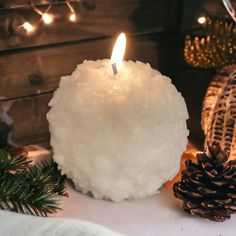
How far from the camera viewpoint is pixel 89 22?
3.00ft

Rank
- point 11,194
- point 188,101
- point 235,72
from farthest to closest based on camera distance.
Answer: point 188,101
point 235,72
point 11,194

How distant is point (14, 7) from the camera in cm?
83

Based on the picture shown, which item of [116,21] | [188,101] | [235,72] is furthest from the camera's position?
[188,101]

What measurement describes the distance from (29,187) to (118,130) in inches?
6.3

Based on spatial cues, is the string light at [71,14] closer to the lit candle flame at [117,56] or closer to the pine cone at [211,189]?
the lit candle flame at [117,56]

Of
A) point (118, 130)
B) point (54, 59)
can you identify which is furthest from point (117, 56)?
point (54, 59)

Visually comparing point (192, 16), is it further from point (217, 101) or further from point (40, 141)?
point (40, 141)

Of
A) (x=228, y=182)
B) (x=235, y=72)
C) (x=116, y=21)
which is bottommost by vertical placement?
(x=228, y=182)

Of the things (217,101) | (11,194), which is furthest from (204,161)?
(11,194)

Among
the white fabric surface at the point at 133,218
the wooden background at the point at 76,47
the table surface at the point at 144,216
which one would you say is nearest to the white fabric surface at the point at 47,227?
the white fabric surface at the point at 133,218

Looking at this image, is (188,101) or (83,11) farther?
(188,101)

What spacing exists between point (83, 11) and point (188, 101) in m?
0.32

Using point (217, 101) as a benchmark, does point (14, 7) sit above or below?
above

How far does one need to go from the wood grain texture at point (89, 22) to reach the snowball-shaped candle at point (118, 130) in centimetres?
19
